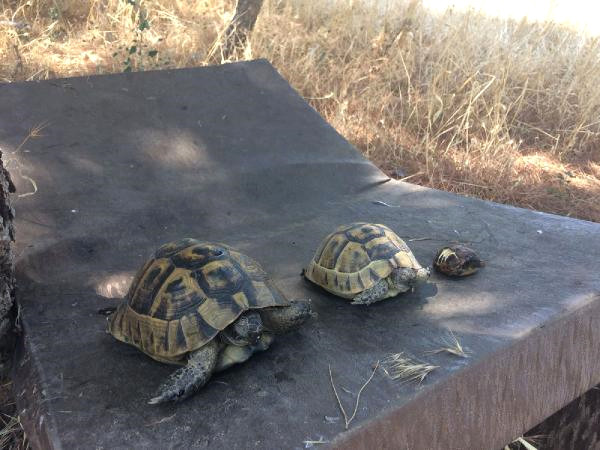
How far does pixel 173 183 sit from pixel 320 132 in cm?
135

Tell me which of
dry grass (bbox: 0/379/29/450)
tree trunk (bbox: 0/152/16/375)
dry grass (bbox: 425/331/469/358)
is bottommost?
dry grass (bbox: 0/379/29/450)

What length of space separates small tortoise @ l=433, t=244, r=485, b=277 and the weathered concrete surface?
8 cm

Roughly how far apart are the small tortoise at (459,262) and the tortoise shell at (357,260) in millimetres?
282

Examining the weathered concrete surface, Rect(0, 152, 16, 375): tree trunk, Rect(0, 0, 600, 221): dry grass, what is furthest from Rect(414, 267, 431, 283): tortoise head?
Rect(0, 0, 600, 221): dry grass

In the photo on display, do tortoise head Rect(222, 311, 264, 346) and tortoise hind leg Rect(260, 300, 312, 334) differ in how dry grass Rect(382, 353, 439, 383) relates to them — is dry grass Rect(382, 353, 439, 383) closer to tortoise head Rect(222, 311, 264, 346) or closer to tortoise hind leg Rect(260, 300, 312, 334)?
tortoise hind leg Rect(260, 300, 312, 334)

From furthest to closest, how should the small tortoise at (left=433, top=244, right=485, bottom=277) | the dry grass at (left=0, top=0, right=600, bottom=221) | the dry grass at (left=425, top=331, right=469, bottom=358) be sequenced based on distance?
the dry grass at (left=0, top=0, right=600, bottom=221) < the small tortoise at (left=433, top=244, right=485, bottom=277) < the dry grass at (left=425, top=331, right=469, bottom=358)

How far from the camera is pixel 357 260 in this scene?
8.91ft

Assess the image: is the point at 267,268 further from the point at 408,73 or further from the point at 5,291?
the point at 408,73

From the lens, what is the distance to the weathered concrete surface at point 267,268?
6.77 ft

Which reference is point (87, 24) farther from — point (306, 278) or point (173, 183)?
point (306, 278)

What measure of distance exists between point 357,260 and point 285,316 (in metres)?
0.53

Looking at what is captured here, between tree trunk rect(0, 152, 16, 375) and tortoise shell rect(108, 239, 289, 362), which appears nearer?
tortoise shell rect(108, 239, 289, 362)

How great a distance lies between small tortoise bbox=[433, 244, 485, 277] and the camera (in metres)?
2.94

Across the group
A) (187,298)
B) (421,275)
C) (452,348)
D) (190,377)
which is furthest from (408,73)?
(190,377)
